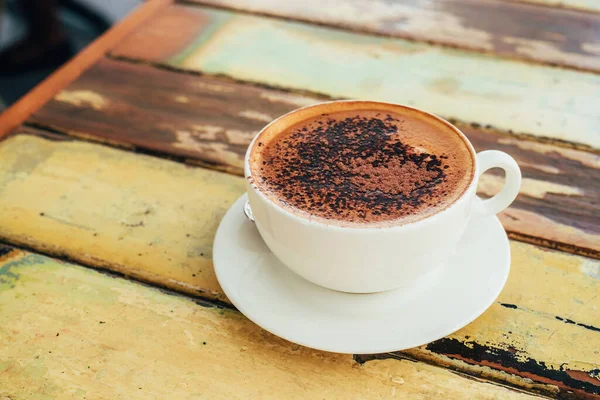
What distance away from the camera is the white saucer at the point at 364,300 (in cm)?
51

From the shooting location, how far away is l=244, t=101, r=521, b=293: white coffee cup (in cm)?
49

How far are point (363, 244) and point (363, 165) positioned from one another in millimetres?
114

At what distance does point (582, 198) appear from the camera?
72 centimetres

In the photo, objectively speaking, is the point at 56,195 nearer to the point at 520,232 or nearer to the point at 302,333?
the point at 302,333

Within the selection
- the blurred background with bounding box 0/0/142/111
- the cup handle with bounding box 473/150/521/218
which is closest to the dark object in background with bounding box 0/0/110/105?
the blurred background with bounding box 0/0/142/111

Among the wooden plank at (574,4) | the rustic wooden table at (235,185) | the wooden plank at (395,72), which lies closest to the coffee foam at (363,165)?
the rustic wooden table at (235,185)

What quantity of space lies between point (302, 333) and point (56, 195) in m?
0.41

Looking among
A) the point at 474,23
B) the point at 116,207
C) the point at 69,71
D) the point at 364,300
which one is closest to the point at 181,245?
the point at 116,207

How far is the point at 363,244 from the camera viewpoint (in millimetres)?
486

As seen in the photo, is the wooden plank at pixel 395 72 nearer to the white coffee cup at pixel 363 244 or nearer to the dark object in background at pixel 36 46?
the white coffee cup at pixel 363 244

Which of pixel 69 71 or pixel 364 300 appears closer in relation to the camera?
pixel 364 300

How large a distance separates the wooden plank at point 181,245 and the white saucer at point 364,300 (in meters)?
0.03

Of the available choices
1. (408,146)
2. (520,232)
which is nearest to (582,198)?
(520,232)

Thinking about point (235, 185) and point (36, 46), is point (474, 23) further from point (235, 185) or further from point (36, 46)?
point (36, 46)
